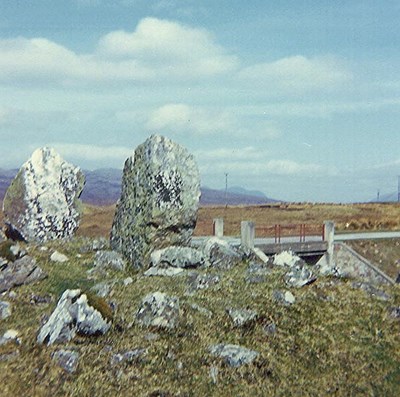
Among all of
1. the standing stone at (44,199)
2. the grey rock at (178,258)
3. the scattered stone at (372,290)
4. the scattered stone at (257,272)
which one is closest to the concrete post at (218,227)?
the standing stone at (44,199)

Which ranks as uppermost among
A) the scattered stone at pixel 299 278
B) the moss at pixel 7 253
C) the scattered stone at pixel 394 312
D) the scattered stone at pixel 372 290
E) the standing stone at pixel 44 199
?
the standing stone at pixel 44 199

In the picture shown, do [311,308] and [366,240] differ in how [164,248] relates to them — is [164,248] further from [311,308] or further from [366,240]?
[366,240]

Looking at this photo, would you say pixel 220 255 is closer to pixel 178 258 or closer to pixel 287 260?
pixel 178 258

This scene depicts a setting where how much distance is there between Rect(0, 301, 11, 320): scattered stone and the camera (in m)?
18.0

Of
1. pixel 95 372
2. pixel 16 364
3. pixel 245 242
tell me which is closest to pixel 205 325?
pixel 95 372

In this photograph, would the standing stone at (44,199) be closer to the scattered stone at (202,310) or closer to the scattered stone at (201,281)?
the scattered stone at (201,281)

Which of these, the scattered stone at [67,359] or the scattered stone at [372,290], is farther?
the scattered stone at [372,290]

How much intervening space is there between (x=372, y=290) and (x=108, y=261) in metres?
11.2

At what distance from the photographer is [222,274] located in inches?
907

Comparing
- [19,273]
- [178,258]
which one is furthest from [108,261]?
[19,273]

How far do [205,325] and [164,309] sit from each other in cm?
132

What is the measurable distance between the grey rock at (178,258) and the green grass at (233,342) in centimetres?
293

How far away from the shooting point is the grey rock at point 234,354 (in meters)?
14.8

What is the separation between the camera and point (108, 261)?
24.9 m
